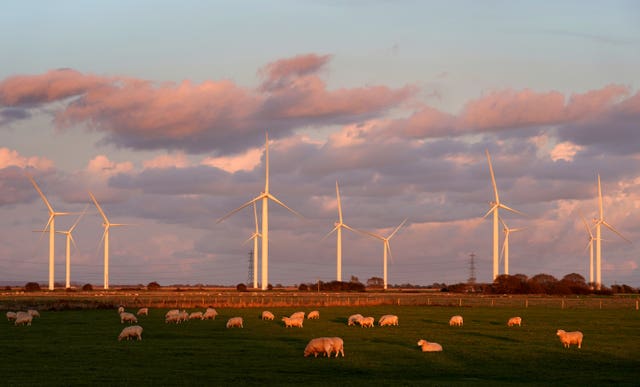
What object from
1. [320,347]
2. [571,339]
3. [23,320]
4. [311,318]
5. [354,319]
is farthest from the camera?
[311,318]

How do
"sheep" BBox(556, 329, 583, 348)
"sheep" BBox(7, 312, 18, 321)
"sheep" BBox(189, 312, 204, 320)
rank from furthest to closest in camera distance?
1. "sheep" BBox(189, 312, 204, 320)
2. "sheep" BBox(7, 312, 18, 321)
3. "sheep" BBox(556, 329, 583, 348)

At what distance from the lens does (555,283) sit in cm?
16225

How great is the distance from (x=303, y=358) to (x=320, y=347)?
92cm

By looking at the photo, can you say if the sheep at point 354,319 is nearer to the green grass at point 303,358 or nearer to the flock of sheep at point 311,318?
the flock of sheep at point 311,318

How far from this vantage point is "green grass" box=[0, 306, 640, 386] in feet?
102

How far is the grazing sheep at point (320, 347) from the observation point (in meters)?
37.6

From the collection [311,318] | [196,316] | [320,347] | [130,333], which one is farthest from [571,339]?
[196,316]

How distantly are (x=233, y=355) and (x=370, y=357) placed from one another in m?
→ 5.99

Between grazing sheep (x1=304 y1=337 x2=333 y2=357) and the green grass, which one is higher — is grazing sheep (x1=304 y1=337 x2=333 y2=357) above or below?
above

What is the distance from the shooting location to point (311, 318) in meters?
65.4

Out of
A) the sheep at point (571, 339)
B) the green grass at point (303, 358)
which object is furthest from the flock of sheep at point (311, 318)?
the green grass at point (303, 358)

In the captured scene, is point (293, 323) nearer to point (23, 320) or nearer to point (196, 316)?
point (196, 316)

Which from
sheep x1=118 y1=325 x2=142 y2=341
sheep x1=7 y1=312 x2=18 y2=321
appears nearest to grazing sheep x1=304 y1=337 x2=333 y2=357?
sheep x1=118 y1=325 x2=142 y2=341

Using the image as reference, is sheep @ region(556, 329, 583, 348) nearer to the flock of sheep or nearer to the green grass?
the flock of sheep
